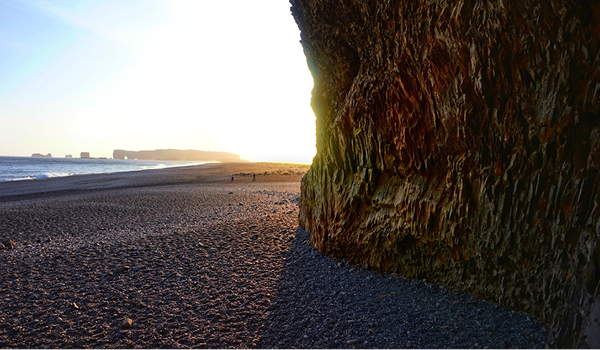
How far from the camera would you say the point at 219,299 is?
5.82 m

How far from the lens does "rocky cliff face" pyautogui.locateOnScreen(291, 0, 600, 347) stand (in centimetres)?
364

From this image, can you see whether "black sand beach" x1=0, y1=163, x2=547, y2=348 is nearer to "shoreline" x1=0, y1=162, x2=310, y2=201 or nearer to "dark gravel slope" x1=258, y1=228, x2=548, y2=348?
"dark gravel slope" x1=258, y1=228, x2=548, y2=348

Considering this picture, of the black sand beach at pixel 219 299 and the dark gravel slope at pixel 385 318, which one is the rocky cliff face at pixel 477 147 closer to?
the dark gravel slope at pixel 385 318

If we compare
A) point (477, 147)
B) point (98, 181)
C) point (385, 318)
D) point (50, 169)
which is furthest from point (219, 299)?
point (50, 169)

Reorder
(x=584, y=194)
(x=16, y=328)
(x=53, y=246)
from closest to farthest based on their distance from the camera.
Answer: (x=584, y=194) → (x=16, y=328) → (x=53, y=246)

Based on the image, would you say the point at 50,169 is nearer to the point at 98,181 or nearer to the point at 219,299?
the point at 98,181

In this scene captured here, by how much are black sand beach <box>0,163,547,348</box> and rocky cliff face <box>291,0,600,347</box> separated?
60 centimetres

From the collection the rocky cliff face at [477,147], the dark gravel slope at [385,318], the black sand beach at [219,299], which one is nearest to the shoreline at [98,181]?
the black sand beach at [219,299]

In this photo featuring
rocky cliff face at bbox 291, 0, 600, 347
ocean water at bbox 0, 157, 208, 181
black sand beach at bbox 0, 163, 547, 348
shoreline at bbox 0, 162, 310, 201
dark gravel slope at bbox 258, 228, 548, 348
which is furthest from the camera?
ocean water at bbox 0, 157, 208, 181

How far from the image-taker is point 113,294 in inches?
237

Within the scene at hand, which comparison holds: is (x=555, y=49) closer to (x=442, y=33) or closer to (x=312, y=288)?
(x=442, y=33)

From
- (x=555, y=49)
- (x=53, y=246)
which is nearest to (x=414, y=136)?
(x=555, y=49)

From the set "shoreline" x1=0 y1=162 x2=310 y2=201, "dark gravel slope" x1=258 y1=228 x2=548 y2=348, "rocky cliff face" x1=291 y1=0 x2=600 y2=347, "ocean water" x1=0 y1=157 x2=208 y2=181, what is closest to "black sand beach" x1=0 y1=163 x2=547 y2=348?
"dark gravel slope" x1=258 y1=228 x2=548 y2=348

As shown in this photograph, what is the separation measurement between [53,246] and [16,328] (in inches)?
203
